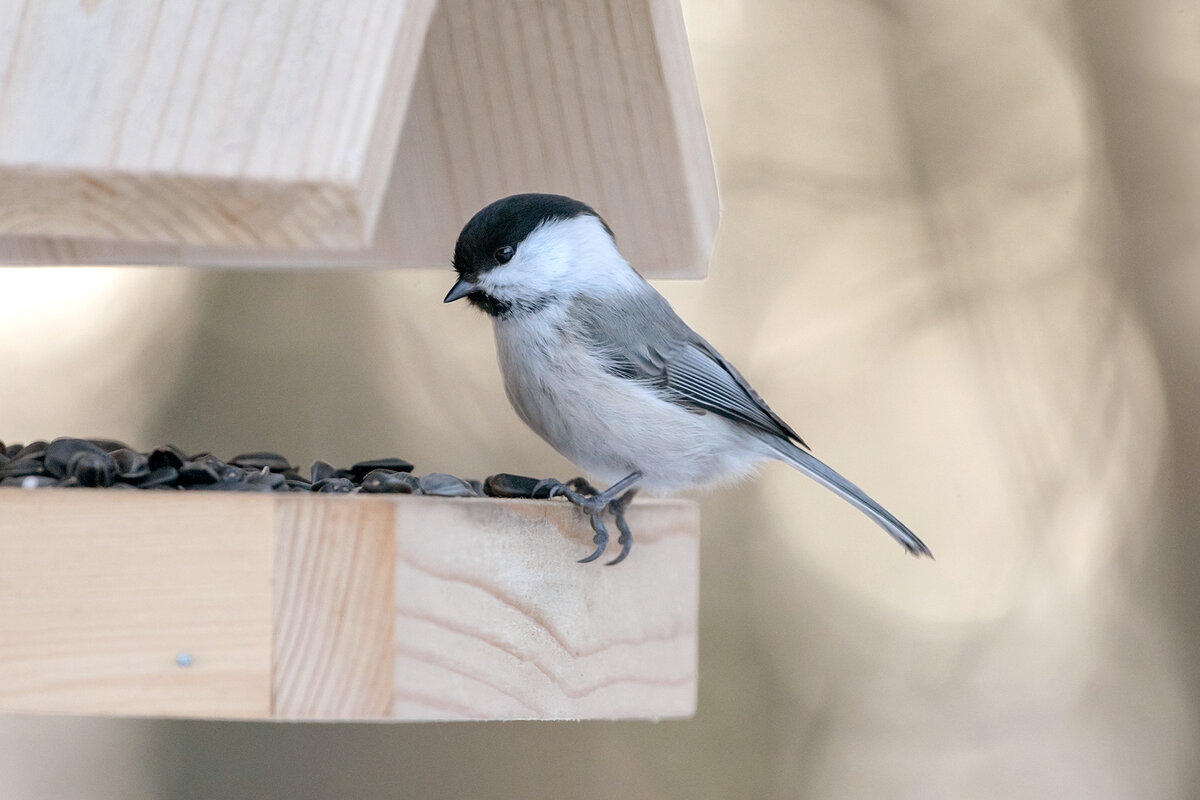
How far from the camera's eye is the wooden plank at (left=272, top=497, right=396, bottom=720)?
45.2 inches

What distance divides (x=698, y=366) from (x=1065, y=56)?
2.54m

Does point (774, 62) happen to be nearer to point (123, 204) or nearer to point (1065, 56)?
point (1065, 56)

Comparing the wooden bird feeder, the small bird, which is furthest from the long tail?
the wooden bird feeder

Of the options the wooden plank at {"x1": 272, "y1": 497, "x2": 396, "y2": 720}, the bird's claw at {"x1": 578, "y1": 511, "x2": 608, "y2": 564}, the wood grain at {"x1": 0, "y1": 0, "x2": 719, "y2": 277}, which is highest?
the wood grain at {"x1": 0, "y1": 0, "x2": 719, "y2": 277}

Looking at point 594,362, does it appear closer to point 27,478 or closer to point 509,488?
point 509,488

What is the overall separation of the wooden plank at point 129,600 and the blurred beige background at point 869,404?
3.00 m

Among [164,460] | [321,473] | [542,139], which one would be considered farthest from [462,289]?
[164,460]

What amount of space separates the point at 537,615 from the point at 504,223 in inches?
29.3

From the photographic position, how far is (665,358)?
211cm

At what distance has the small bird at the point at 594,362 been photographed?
6.36 feet

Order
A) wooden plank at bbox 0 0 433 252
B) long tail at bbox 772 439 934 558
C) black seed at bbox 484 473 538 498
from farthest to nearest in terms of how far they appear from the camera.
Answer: long tail at bbox 772 439 934 558 → black seed at bbox 484 473 538 498 → wooden plank at bbox 0 0 433 252

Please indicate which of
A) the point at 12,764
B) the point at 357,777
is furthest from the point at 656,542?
the point at 12,764

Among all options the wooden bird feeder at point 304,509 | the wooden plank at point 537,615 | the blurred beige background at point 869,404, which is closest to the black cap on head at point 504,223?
the wooden bird feeder at point 304,509

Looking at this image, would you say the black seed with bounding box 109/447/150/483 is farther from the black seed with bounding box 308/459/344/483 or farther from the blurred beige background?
the blurred beige background
